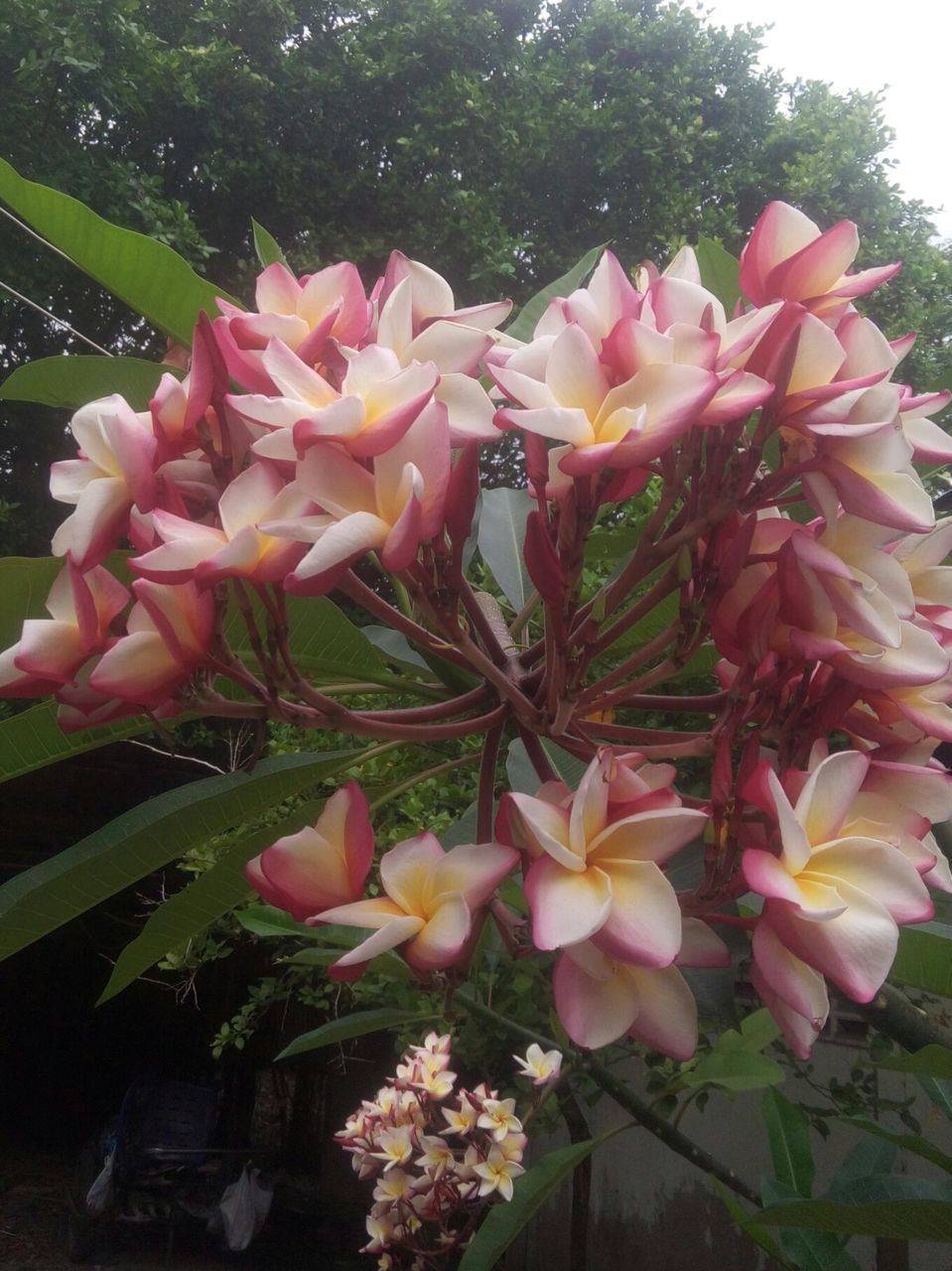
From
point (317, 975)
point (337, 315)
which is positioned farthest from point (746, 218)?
point (337, 315)

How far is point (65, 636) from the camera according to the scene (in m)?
0.37

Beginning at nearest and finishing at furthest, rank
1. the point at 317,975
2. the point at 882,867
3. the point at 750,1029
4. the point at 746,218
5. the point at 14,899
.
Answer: the point at 882,867 < the point at 14,899 < the point at 750,1029 < the point at 317,975 < the point at 746,218

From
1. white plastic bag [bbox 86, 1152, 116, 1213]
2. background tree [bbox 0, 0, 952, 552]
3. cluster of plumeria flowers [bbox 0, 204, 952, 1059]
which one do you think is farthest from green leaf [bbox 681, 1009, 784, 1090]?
white plastic bag [bbox 86, 1152, 116, 1213]

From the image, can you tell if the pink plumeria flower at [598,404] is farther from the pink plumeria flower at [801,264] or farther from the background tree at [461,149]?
the background tree at [461,149]

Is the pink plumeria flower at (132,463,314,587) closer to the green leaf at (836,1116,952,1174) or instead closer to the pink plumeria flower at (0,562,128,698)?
the pink plumeria flower at (0,562,128,698)

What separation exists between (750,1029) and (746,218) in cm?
399

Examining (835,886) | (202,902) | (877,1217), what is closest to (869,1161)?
(877,1217)

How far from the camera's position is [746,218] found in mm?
4234

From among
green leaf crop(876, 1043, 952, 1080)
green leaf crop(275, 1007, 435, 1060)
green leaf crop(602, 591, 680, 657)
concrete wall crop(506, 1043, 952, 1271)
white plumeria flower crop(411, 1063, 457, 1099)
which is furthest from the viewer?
concrete wall crop(506, 1043, 952, 1271)

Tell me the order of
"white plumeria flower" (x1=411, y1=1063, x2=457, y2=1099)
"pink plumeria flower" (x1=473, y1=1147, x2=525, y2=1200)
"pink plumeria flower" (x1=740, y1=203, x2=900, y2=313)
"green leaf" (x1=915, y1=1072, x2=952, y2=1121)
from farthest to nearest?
"white plumeria flower" (x1=411, y1=1063, x2=457, y2=1099) < "pink plumeria flower" (x1=473, y1=1147, x2=525, y2=1200) < "green leaf" (x1=915, y1=1072, x2=952, y2=1121) < "pink plumeria flower" (x1=740, y1=203, x2=900, y2=313)

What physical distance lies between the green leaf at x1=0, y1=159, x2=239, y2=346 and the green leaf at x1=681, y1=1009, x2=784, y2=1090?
0.78m

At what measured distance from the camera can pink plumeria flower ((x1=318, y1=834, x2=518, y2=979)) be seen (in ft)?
1.03

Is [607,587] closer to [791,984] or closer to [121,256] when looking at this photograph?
[791,984]

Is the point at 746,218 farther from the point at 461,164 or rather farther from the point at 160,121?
the point at 160,121
